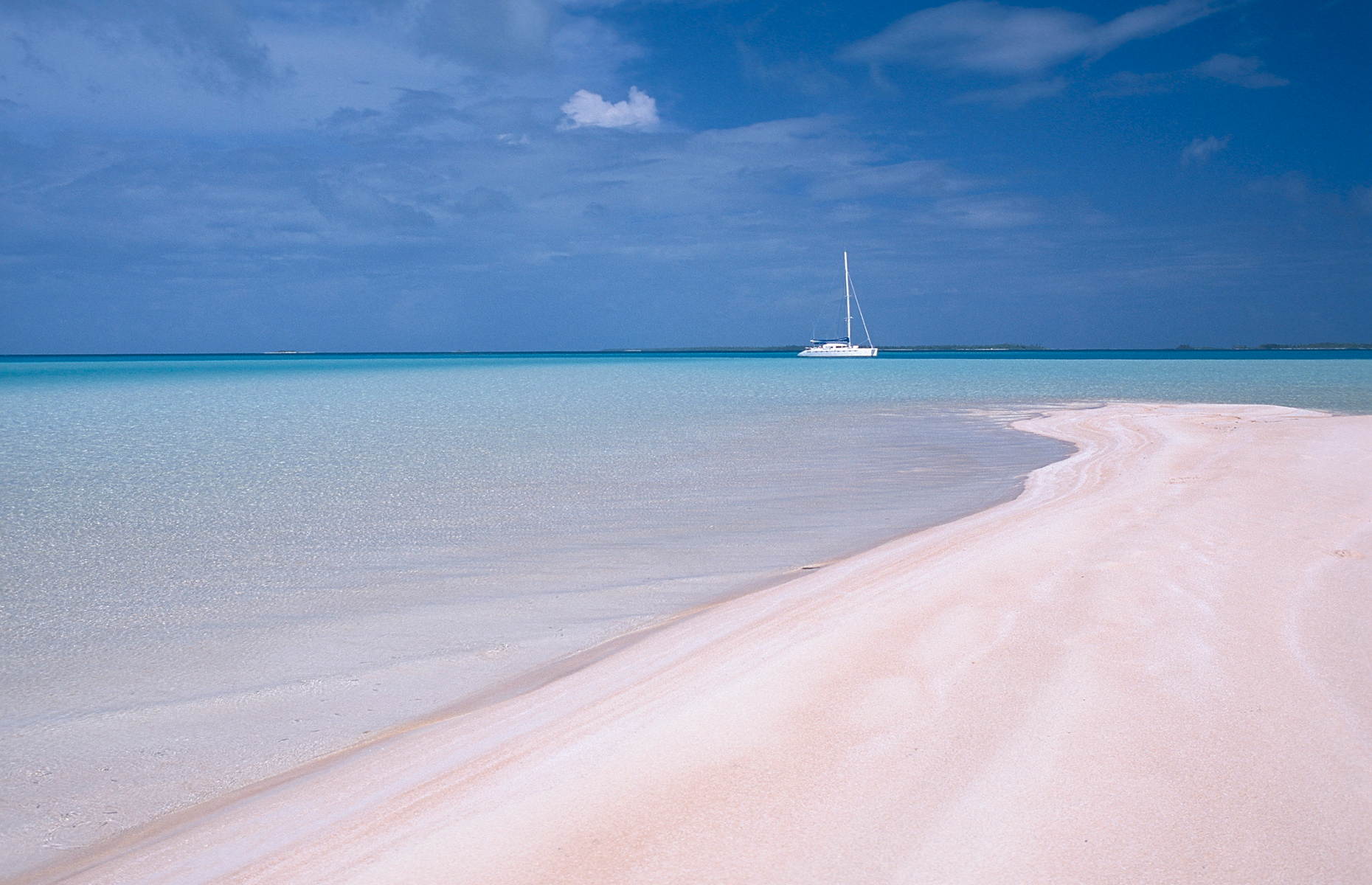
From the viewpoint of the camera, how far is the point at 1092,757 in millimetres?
3086

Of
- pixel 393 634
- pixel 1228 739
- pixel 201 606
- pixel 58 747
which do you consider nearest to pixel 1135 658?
pixel 1228 739

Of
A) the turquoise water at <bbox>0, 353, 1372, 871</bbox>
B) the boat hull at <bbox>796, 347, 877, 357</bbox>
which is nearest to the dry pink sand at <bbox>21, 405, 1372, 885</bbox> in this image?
the turquoise water at <bbox>0, 353, 1372, 871</bbox>

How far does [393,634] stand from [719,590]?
232 centimetres

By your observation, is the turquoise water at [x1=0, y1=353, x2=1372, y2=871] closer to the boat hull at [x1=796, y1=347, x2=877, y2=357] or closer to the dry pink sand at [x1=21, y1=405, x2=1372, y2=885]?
the dry pink sand at [x1=21, y1=405, x2=1372, y2=885]

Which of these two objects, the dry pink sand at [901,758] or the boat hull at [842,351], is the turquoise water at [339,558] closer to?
the dry pink sand at [901,758]

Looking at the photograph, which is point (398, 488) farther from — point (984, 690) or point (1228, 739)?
point (1228, 739)

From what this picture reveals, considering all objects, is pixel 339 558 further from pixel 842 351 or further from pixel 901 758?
pixel 842 351

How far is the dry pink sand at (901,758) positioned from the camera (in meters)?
2.56

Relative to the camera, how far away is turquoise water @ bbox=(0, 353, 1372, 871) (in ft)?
13.3

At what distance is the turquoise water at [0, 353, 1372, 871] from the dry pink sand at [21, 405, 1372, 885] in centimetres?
64

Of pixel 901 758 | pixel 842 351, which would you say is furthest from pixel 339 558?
pixel 842 351

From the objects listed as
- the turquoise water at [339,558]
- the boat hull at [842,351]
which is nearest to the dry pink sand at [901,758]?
the turquoise water at [339,558]

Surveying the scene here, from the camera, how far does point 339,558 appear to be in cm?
762

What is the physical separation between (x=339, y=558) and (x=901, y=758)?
6.01 metres
